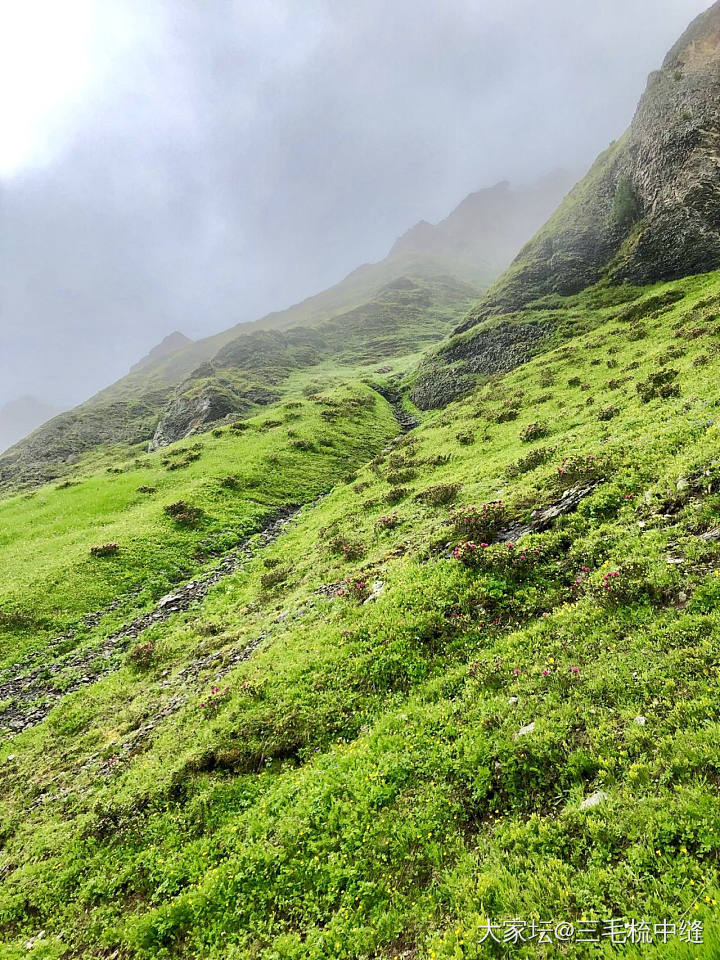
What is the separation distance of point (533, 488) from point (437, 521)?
481cm

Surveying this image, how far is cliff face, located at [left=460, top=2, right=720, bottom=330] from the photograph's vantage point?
55.2 metres

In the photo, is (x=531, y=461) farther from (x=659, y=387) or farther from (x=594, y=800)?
(x=594, y=800)

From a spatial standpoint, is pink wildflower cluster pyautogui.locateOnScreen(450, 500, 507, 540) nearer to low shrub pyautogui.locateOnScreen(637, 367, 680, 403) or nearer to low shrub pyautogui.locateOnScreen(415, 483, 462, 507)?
low shrub pyautogui.locateOnScreen(415, 483, 462, 507)

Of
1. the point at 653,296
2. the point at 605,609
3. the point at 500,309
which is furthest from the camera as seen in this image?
the point at 500,309

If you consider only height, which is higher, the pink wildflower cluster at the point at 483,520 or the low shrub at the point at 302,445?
the low shrub at the point at 302,445

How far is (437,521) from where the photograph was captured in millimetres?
20266

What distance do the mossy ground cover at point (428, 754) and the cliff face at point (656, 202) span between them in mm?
53749

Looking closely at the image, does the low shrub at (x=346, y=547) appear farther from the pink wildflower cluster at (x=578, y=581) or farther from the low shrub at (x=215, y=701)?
the pink wildflower cluster at (x=578, y=581)

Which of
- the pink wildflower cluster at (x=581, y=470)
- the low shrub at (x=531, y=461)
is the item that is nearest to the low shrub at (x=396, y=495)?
the low shrub at (x=531, y=461)

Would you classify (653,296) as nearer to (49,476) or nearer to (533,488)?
(533,488)

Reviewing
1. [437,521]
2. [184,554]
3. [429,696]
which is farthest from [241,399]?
[429,696]

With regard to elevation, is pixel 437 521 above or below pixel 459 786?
above

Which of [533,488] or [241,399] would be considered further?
[241,399]

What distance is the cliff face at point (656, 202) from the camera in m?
55.2
